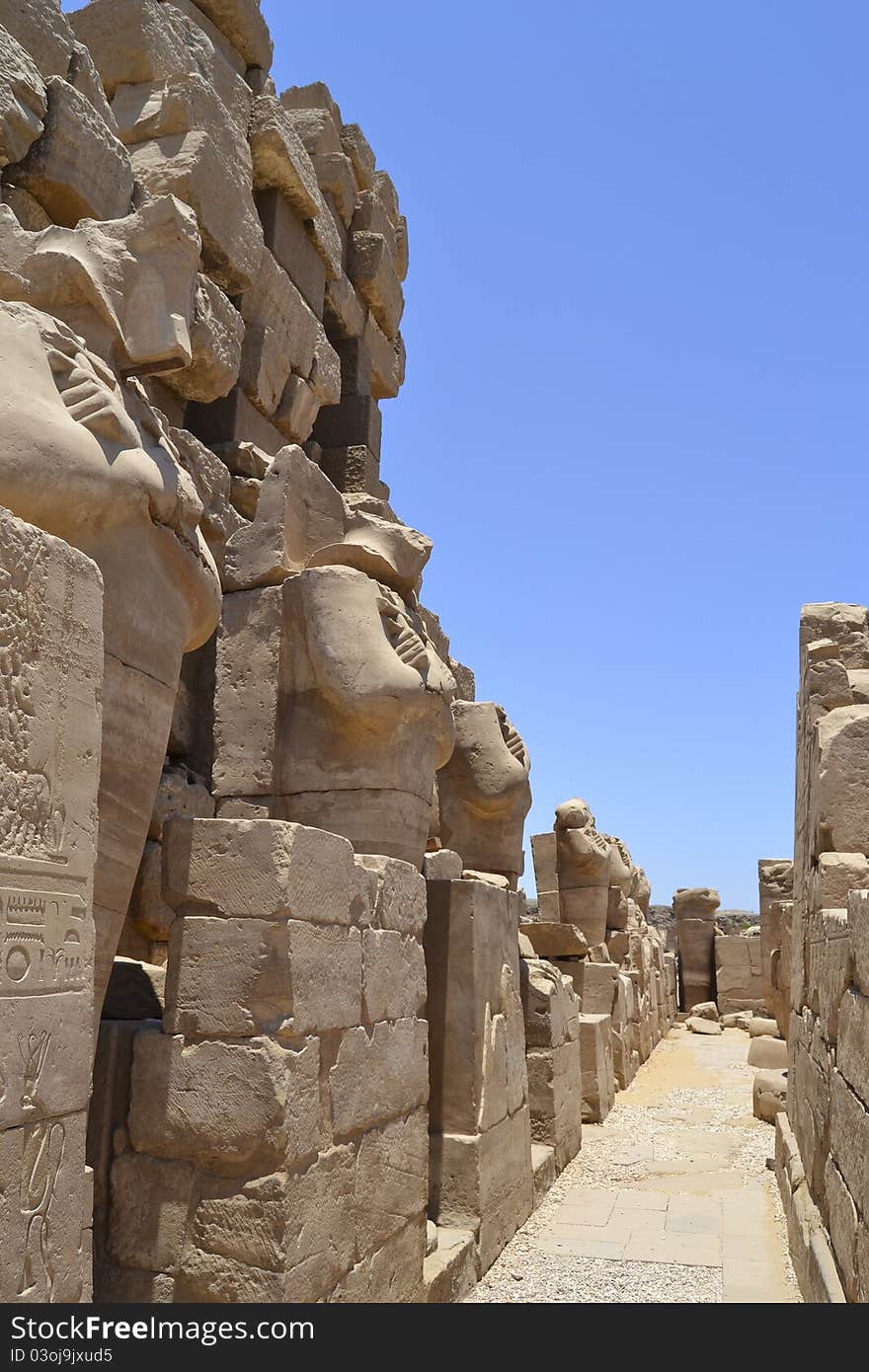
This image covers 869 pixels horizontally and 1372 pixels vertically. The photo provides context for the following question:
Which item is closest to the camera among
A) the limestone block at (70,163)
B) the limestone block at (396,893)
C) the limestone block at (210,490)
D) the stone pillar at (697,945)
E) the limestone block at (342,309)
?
the limestone block at (396,893)

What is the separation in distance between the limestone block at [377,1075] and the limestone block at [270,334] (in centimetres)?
398

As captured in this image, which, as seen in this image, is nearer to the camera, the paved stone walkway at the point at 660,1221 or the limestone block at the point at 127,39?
the paved stone walkway at the point at 660,1221

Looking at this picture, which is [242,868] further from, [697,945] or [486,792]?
[697,945]

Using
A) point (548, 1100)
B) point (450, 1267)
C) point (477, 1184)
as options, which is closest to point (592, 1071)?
point (548, 1100)

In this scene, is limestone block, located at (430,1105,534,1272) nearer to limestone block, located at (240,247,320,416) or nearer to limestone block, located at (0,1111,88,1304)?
limestone block, located at (0,1111,88,1304)

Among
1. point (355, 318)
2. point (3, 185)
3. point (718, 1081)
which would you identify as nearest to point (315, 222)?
point (355, 318)

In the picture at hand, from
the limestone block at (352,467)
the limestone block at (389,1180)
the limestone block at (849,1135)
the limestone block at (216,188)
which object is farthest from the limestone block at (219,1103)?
the limestone block at (352,467)

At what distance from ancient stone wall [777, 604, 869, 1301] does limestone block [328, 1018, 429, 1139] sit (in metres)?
1.35

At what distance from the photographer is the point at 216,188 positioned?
6250 millimetres

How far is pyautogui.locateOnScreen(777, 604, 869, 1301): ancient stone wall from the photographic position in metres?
3.28

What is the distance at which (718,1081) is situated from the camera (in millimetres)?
11469

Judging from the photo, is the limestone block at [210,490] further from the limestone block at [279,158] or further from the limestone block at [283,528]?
the limestone block at [279,158]

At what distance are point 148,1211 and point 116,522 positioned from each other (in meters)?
1.71

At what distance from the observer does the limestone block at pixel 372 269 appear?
8.91m
